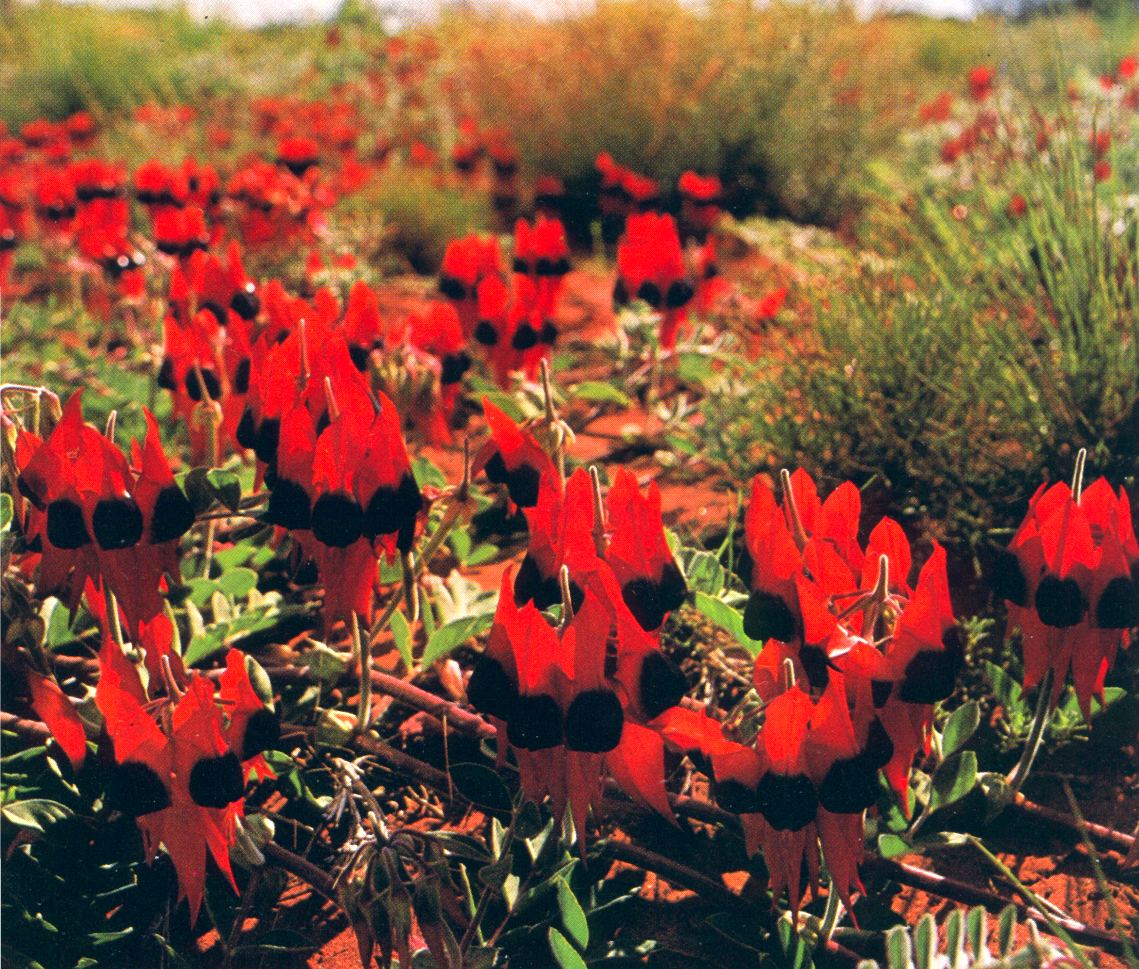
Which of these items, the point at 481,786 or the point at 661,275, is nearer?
the point at 481,786

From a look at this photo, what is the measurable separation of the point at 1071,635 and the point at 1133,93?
5134mm

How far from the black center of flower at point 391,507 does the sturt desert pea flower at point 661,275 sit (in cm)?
145

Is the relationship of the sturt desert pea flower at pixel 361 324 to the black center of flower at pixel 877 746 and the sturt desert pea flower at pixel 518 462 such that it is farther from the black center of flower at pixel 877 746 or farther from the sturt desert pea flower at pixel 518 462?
the black center of flower at pixel 877 746

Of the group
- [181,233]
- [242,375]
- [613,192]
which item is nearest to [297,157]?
[613,192]

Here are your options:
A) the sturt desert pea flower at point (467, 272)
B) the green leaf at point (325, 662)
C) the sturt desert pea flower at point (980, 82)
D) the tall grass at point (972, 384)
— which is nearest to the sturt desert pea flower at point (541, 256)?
the sturt desert pea flower at point (467, 272)

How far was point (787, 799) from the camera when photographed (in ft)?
3.77

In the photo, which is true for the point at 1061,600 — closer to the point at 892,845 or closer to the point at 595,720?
the point at 892,845

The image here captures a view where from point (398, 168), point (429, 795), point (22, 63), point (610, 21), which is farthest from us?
point (22, 63)

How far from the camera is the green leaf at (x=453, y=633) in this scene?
5.51ft

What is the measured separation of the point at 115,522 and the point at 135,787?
1.02ft

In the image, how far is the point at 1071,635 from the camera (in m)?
1.36

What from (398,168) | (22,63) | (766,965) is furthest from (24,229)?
(22,63)

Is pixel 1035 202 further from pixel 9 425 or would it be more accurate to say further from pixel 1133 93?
pixel 1133 93

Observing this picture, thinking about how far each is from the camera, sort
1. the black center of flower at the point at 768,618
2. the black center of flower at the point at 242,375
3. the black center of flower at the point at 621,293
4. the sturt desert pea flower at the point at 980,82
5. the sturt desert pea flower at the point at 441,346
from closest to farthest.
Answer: the black center of flower at the point at 768,618, the black center of flower at the point at 242,375, the sturt desert pea flower at the point at 441,346, the black center of flower at the point at 621,293, the sturt desert pea flower at the point at 980,82
